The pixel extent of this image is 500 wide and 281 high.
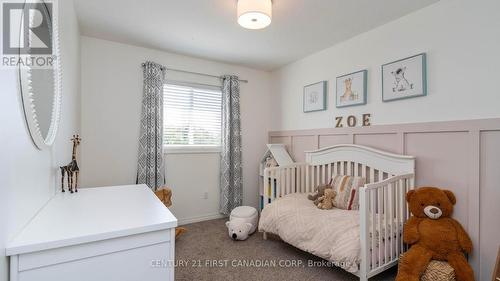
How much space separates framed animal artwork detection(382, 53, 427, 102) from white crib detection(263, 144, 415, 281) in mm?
546

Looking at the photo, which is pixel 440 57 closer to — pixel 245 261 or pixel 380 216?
pixel 380 216

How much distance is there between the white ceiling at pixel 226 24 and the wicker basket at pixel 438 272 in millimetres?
1961

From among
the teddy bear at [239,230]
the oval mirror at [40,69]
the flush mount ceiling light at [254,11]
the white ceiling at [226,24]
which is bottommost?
the teddy bear at [239,230]

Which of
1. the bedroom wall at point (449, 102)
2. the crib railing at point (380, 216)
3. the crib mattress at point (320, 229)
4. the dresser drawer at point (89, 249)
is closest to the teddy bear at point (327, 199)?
the crib mattress at point (320, 229)

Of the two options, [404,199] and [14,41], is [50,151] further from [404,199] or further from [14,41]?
[404,199]

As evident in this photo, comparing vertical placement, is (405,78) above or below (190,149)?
above

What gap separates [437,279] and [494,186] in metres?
0.75

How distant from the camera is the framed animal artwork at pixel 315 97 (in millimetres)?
2909

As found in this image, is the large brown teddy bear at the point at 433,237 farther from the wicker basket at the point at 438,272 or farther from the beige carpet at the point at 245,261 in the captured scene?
the beige carpet at the point at 245,261

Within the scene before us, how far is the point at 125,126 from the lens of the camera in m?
2.80

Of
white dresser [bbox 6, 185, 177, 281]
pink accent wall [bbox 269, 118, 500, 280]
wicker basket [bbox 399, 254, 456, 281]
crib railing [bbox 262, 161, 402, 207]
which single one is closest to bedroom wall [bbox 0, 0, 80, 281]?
white dresser [bbox 6, 185, 177, 281]

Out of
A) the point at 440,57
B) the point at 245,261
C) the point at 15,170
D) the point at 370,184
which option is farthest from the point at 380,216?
the point at 15,170

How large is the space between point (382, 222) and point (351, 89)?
4.62ft

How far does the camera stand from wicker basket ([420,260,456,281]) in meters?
1.54
